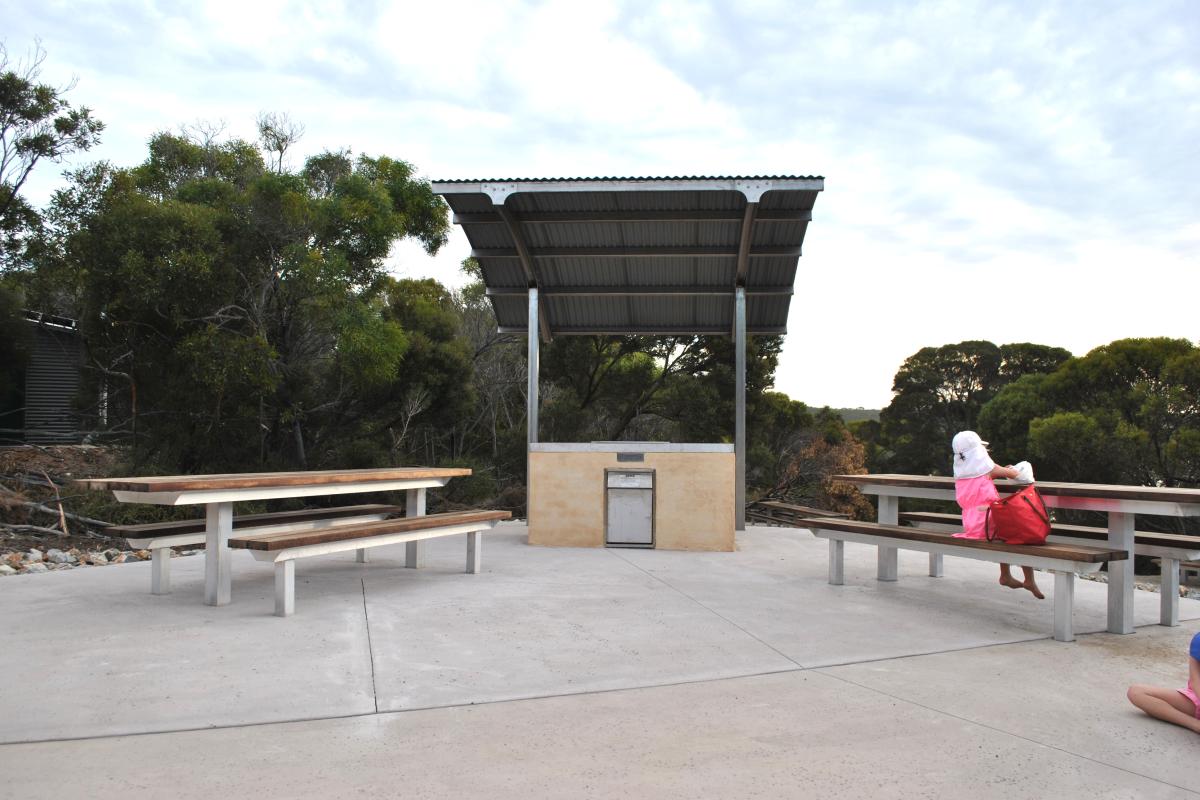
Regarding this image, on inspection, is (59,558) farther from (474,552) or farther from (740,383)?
(740,383)

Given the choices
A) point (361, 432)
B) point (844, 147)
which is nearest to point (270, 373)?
point (361, 432)

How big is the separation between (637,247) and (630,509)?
3704 mm

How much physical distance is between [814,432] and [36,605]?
666 inches

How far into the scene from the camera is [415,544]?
7.34m

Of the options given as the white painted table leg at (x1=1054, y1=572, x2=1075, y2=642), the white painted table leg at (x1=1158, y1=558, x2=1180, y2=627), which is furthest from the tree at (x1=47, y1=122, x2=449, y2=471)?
the white painted table leg at (x1=1158, y1=558, x2=1180, y2=627)

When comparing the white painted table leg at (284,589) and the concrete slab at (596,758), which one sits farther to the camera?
the white painted table leg at (284,589)

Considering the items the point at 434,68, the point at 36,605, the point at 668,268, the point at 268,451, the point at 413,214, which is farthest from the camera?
the point at 413,214

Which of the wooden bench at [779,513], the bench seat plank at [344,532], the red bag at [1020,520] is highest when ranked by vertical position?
the red bag at [1020,520]

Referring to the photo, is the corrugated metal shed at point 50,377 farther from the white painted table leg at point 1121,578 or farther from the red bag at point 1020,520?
the white painted table leg at point 1121,578

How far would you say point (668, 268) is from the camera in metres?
11.1

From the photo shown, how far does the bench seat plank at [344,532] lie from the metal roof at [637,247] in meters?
4.07

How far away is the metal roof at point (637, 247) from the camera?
921cm

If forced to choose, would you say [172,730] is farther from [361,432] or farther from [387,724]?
[361,432]

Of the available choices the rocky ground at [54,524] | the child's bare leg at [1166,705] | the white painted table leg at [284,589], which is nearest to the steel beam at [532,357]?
the rocky ground at [54,524]
